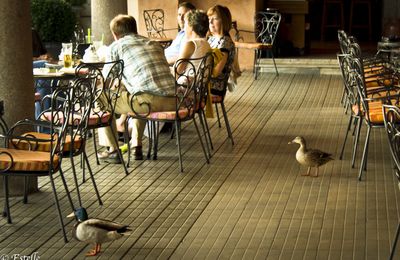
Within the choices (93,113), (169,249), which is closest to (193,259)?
(169,249)

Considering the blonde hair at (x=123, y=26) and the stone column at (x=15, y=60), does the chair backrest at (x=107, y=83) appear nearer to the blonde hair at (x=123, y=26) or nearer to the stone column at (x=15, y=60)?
the blonde hair at (x=123, y=26)

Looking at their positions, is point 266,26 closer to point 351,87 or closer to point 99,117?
point 351,87

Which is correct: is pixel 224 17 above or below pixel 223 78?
above

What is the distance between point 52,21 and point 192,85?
735cm

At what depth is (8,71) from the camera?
23.2 ft

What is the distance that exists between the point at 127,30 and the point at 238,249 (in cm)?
300

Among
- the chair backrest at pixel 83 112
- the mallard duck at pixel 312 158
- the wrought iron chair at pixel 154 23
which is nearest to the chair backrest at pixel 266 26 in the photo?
the wrought iron chair at pixel 154 23

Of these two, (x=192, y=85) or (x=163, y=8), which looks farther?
(x=163, y=8)

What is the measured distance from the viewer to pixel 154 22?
1592 centimetres

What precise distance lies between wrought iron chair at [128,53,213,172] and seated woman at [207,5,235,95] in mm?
650

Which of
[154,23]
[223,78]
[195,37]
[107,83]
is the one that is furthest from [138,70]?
[154,23]

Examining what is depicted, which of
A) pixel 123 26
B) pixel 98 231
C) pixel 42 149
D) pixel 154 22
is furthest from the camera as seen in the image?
pixel 154 22

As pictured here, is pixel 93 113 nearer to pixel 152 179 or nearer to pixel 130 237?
pixel 152 179

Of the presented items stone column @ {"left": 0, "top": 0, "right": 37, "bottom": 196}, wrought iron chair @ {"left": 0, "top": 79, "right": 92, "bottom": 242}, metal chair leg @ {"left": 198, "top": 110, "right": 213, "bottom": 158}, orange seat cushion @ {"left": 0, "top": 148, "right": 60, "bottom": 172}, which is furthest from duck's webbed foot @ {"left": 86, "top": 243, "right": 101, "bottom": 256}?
metal chair leg @ {"left": 198, "top": 110, "right": 213, "bottom": 158}
